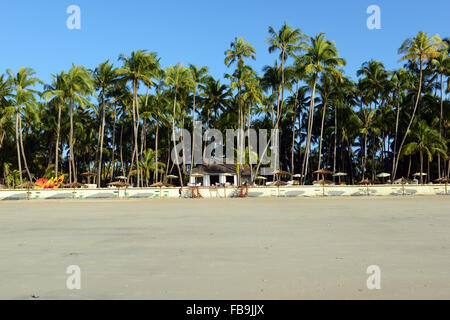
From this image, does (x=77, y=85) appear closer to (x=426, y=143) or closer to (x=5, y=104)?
(x=5, y=104)

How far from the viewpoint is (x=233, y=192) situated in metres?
31.2

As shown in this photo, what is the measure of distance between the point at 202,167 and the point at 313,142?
22.7m

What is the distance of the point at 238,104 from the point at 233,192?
19140 millimetres

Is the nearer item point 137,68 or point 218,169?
point 137,68

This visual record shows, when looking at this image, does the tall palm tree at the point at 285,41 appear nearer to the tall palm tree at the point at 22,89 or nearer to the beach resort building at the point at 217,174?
the beach resort building at the point at 217,174

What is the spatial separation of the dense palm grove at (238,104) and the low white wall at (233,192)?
10.0 meters

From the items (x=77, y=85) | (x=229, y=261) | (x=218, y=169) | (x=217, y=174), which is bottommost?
(x=229, y=261)

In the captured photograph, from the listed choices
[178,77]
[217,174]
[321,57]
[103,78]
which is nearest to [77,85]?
[103,78]

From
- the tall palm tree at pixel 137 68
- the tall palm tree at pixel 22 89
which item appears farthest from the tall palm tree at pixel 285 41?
the tall palm tree at pixel 22 89

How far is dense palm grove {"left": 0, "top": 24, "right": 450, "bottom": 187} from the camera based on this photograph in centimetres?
4194

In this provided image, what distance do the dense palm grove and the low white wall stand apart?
395 inches

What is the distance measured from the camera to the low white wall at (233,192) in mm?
31312

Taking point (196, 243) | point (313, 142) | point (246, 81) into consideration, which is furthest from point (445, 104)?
point (196, 243)

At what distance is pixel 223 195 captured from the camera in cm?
3133
